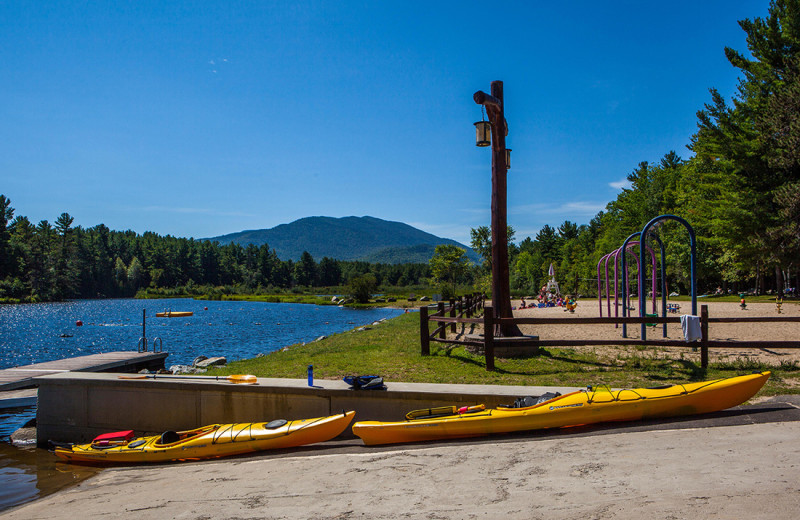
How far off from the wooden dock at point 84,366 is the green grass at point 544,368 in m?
5.91

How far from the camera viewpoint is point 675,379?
838 cm

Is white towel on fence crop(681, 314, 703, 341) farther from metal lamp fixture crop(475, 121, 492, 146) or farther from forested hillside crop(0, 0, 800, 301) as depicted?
forested hillside crop(0, 0, 800, 301)

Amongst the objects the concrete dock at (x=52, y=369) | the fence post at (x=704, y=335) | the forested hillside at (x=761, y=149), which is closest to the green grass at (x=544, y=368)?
the fence post at (x=704, y=335)

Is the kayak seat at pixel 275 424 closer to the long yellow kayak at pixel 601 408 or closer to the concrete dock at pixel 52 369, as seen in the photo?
the long yellow kayak at pixel 601 408

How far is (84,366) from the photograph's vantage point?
13656 millimetres

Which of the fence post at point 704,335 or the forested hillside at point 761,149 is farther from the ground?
the forested hillside at point 761,149

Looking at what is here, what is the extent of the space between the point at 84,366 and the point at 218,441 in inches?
349

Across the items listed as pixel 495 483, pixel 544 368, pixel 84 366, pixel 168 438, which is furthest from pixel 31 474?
pixel 544 368

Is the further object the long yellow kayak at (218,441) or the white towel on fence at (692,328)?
the white towel on fence at (692,328)

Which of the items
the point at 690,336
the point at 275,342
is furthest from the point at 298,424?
the point at 275,342

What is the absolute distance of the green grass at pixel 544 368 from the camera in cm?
849

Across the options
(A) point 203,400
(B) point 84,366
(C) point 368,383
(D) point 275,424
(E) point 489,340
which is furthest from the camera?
(B) point 84,366

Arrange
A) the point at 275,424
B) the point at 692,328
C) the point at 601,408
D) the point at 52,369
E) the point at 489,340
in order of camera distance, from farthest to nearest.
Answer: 1. the point at 52,369
2. the point at 489,340
3. the point at 692,328
4. the point at 275,424
5. the point at 601,408

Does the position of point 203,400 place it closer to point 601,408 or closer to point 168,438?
point 168,438
